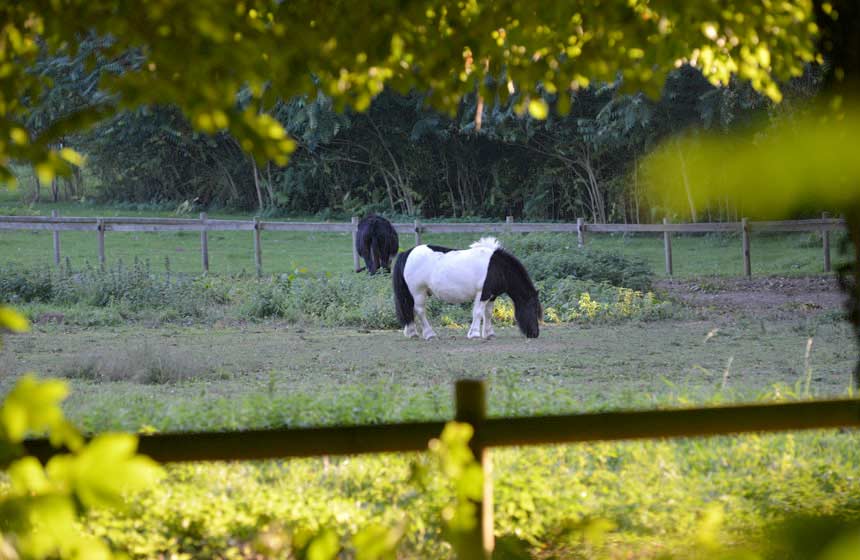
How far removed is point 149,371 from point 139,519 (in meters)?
5.56

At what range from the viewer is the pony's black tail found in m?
13.2

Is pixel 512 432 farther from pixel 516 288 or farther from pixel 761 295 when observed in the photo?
pixel 761 295

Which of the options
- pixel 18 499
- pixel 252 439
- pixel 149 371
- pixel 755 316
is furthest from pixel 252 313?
pixel 18 499

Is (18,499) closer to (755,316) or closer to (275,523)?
(275,523)

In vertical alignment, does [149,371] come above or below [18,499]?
below

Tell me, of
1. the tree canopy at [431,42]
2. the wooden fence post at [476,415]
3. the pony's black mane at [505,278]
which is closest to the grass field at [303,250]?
the pony's black mane at [505,278]

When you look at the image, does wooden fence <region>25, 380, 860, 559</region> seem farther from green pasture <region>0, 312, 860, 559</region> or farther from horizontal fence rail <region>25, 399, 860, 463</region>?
green pasture <region>0, 312, 860, 559</region>

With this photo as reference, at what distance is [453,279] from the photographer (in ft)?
42.9

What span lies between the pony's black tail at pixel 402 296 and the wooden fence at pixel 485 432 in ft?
33.4

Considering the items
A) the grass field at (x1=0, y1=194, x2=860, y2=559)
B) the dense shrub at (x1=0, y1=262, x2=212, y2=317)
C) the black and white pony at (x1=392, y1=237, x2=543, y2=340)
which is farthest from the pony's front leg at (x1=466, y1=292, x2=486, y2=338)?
the dense shrub at (x1=0, y1=262, x2=212, y2=317)

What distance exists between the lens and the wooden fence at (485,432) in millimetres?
2756

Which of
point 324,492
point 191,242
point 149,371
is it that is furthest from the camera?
point 191,242

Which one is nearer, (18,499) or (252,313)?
(18,499)

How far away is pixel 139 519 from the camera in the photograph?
425cm
